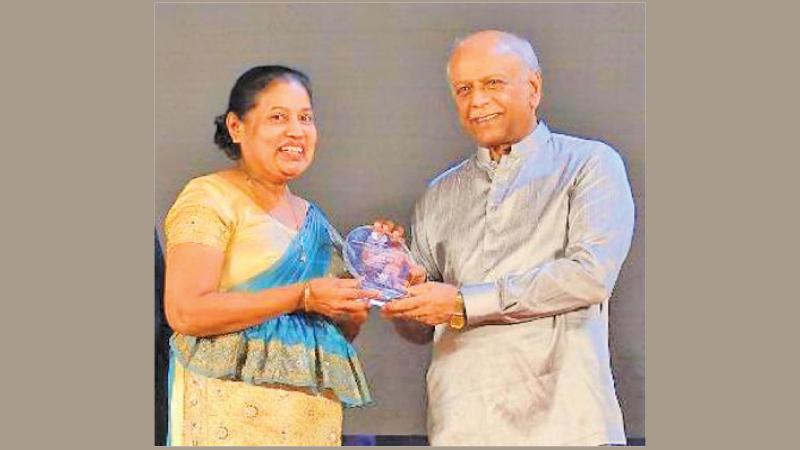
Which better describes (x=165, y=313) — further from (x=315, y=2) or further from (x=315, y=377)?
(x=315, y=2)

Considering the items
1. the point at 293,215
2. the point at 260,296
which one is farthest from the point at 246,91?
the point at 260,296

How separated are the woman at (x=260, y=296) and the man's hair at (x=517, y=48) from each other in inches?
26.1

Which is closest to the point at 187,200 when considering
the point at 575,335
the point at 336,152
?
the point at 336,152

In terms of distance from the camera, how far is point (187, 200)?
187 inches

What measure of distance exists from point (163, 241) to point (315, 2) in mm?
976

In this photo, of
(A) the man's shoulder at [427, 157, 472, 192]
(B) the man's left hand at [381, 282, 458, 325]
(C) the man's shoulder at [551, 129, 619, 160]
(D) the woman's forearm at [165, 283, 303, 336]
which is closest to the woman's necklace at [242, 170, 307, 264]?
(D) the woman's forearm at [165, 283, 303, 336]

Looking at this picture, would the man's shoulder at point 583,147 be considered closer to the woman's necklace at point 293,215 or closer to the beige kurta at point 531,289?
the beige kurta at point 531,289

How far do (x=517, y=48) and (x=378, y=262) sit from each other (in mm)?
861

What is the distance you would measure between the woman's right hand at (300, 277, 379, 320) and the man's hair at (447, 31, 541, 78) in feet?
2.61

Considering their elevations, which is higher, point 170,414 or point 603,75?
point 603,75

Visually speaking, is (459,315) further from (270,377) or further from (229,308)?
(229,308)

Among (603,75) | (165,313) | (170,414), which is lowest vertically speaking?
(170,414)

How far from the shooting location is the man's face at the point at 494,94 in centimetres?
472

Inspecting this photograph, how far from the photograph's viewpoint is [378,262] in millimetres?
4707
